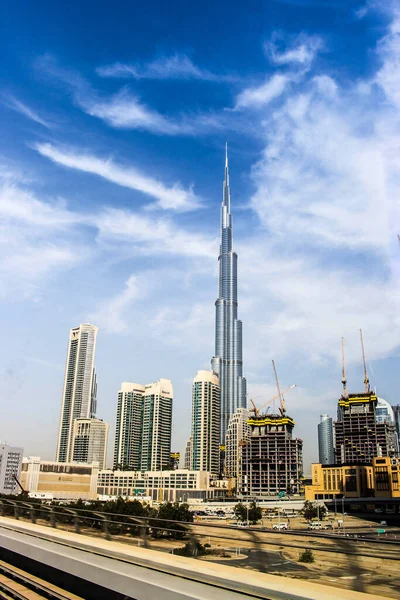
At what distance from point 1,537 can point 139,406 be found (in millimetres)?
162942

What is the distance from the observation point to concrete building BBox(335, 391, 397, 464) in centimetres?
16388

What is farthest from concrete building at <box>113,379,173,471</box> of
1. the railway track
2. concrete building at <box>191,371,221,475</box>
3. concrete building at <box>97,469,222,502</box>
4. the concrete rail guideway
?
the concrete rail guideway

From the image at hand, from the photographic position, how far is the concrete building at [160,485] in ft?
432

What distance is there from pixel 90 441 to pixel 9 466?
2320 inches

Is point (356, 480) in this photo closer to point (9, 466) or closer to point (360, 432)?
point (360, 432)

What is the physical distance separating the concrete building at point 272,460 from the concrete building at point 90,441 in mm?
61410

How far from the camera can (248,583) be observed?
4.22 meters

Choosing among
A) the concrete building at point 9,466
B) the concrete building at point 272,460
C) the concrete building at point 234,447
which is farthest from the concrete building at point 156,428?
the concrete building at point 9,466

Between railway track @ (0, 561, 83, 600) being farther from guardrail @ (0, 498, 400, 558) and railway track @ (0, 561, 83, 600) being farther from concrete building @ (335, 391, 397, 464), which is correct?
concrete building @ (335, 391, 397, 464)

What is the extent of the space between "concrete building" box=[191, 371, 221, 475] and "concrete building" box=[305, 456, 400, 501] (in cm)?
5616

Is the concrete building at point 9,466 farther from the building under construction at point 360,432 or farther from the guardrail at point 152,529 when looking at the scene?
the guardrail at point 152,529

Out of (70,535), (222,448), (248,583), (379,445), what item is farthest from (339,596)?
(222,448)

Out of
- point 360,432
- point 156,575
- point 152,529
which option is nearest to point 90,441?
point 360,432

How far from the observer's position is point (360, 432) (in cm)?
16650
